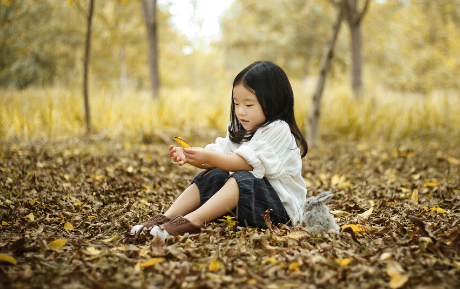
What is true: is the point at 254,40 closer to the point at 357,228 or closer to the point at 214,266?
the point at 357,228

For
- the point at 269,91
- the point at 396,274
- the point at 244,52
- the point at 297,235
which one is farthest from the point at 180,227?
the point at 244,52

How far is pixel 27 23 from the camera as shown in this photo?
948 centimetres

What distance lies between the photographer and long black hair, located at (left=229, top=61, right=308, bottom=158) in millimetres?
2122

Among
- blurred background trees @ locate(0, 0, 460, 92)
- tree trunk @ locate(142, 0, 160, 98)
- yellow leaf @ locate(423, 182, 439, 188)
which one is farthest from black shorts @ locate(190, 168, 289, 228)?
blurred background trees @ locate(0, 0, 460, 92)

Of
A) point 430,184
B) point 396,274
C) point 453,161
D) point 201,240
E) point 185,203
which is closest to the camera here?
point 396,274

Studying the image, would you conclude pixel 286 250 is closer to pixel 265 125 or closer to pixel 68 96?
pixel 265 125

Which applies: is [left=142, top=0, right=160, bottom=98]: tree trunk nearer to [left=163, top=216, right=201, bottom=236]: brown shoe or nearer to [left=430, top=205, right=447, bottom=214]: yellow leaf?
[left=163, top=216, right=201, bottom=236]: brown shoe

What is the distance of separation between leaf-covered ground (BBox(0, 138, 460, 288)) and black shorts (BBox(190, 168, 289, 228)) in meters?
0.08

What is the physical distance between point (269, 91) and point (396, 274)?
1.18 meters

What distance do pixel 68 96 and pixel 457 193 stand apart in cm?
625

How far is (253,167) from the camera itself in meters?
2.08

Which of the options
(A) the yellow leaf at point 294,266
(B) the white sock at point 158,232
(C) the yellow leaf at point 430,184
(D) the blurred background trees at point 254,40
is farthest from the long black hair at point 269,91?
(D) the blurred background trees at point 254,40

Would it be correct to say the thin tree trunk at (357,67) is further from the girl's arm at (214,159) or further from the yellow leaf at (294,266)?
the yellow leaf at (294,266)

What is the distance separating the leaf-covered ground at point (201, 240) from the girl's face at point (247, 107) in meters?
0.65
